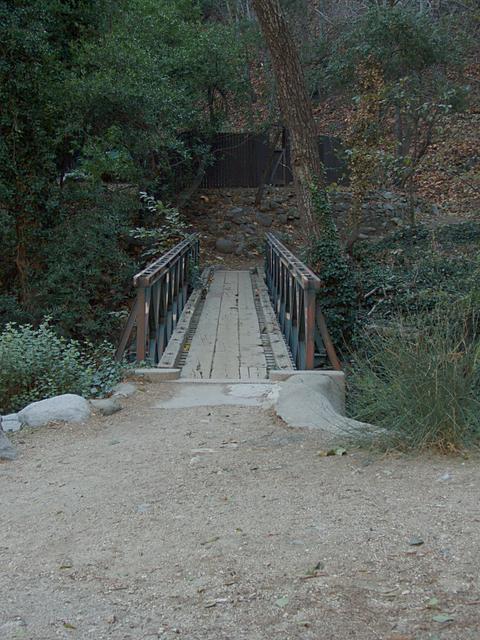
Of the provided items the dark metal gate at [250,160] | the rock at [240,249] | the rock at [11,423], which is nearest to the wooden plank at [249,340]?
the rock at [11,423]

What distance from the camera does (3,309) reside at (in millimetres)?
14422

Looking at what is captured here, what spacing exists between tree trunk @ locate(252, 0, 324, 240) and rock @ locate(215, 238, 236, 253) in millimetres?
6357

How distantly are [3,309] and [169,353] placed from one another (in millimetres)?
7319

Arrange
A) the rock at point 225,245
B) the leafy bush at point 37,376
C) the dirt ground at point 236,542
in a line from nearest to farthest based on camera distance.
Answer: the dirt ground at point 236,542 → the leafy bush at point 37,376 → the rock at point 225,245

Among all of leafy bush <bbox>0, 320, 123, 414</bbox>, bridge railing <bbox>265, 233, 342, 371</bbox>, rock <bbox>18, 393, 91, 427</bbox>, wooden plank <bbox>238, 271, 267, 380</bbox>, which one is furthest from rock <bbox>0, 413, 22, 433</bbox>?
bridge railing <bbox>265, 233, 342, 371</bbox>

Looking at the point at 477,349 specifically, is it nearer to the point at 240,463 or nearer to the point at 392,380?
the point at 392,380

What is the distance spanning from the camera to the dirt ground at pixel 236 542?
8.93ft

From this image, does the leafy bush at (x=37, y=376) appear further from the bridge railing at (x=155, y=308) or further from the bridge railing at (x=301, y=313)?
the bridge railing at (x=301, y=313)

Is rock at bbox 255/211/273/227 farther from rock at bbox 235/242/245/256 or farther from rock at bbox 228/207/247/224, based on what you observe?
rock at bbox 235/242/245/256

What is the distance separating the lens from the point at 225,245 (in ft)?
64.3

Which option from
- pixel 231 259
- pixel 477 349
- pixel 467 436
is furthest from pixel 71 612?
pixel 231 259

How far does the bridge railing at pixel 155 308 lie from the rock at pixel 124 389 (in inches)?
26.1

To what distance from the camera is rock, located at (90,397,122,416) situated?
6.05 meters

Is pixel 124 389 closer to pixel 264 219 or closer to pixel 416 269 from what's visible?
pixel 416 269
